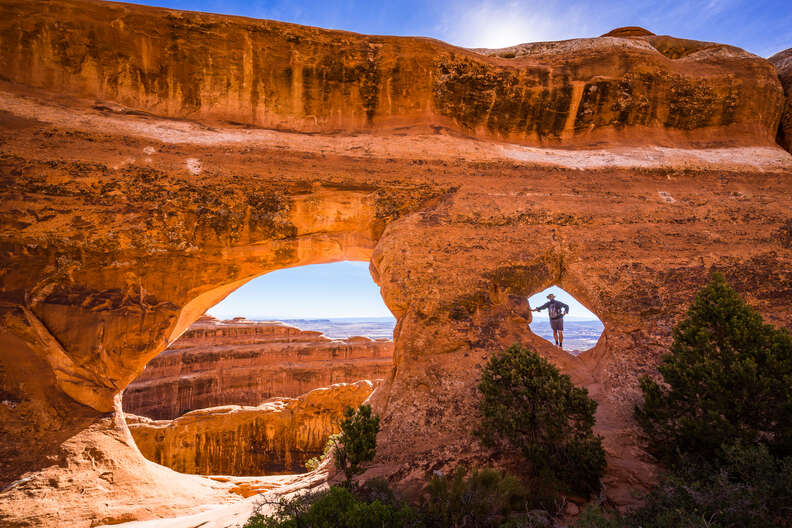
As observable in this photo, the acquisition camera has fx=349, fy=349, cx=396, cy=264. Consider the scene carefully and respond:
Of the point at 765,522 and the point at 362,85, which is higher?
the point at 362,85

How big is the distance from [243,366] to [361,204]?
24884mm

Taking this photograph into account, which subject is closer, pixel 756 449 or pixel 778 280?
pixel 756 449

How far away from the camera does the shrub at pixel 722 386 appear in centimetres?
391

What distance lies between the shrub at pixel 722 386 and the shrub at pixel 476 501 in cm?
206

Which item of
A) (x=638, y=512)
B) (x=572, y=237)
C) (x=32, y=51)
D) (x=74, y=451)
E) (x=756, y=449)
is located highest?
(x=32, y=51)

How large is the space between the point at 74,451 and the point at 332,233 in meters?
6.92

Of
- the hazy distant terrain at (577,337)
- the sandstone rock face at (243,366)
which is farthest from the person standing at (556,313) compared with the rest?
the sandstone rock face at (243,366)

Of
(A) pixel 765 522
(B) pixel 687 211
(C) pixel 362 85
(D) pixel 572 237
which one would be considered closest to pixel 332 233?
(C) pixel 362 85

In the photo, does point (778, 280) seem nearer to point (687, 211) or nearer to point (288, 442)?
point (687, 211)

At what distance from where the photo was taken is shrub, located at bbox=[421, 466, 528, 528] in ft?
12.6

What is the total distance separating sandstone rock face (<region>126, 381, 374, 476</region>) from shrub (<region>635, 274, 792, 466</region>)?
1455cm

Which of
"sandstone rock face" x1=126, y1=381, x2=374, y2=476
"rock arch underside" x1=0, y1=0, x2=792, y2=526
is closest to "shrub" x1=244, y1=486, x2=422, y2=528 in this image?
"rock arch underside" x1=0, y1=0, x2=792, y2=526

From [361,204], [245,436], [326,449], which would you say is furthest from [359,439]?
[245,436]

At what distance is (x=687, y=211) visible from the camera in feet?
30.0
